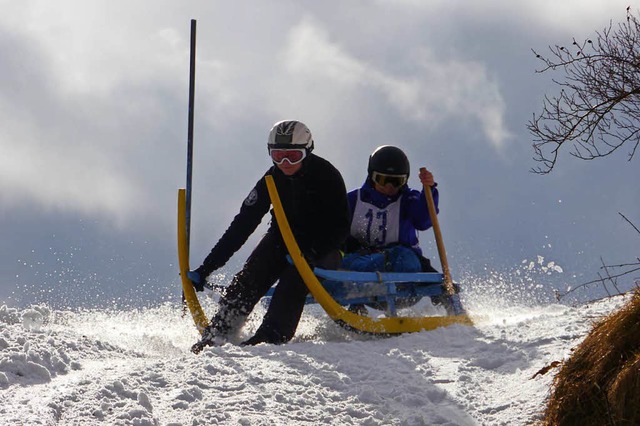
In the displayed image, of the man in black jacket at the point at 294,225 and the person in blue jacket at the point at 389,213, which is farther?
the person in blue jacket at the point at 389,213

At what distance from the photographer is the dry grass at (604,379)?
3.68 meters

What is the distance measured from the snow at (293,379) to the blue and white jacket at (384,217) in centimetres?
155

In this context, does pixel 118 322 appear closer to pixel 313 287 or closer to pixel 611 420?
pixel 313 287

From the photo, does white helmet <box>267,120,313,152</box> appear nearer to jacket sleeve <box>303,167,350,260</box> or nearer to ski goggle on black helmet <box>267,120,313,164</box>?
ski goggle on black helmet <box>267,120,313,164</box>

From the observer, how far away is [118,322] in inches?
318

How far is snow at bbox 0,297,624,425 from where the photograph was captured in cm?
428

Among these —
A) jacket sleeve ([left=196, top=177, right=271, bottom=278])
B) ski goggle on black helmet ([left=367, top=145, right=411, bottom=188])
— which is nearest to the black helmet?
ski goggle on black helmet ([left=367, top=145, right=411, bottom=188])

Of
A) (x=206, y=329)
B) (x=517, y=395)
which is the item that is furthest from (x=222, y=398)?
(x=206, y=329)

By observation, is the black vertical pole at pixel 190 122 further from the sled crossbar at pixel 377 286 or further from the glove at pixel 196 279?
the sled crossbar at pixel 377 286

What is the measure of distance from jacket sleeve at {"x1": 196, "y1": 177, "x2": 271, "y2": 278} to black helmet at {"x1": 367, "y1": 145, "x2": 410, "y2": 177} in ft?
3.49

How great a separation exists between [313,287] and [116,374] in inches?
88.1

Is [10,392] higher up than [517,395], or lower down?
higher up

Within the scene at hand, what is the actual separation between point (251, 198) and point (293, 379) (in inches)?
117

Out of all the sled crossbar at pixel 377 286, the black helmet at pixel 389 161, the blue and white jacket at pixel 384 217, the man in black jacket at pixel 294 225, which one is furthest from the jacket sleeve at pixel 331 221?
the black helmet at pixel 389 161
